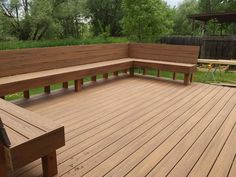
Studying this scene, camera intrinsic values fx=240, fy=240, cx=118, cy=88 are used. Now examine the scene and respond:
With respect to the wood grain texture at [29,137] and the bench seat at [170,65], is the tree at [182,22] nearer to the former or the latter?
the bench seat at [170,65]

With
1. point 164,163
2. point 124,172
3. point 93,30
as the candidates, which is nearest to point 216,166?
point 164,163

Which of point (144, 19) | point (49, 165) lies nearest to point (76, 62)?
point (49, 165)

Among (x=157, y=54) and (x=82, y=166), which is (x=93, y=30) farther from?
(x=82, y=166)

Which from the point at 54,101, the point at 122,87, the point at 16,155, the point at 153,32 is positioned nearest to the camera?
the point at 16,155

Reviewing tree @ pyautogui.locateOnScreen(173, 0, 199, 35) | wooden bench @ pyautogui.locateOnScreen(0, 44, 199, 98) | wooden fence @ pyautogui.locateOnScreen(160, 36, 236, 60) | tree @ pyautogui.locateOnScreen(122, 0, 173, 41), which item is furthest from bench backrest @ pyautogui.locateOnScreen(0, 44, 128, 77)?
tree @ pyautogui.locateOnScreen(173, 0, 199, 35)

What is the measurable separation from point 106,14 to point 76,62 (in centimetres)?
2111

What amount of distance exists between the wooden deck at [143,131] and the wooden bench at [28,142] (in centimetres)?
24

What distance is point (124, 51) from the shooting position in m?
6.56

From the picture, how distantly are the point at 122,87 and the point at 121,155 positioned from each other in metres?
2.76

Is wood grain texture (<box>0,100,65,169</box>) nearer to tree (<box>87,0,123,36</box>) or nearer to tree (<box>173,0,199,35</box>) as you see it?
tree (<box>87,0,123,36</box>)

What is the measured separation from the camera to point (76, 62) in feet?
16.9

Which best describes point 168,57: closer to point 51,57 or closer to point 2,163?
point 51,57

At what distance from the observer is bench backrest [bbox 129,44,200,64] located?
564cm

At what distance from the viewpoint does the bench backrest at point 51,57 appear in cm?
394
